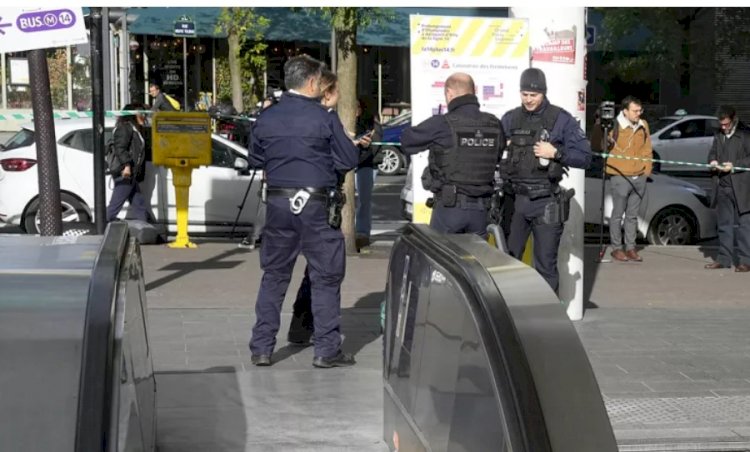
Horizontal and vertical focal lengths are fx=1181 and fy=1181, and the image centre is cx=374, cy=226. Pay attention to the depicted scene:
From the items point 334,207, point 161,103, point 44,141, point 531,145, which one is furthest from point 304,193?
point 161,103

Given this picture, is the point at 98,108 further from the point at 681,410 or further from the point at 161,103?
the point at 161,103

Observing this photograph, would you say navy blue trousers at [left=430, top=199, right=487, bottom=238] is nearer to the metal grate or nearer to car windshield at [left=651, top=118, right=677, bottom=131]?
the metal grate

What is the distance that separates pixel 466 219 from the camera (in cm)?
783

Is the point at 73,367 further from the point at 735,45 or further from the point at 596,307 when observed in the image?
the point at 735,45

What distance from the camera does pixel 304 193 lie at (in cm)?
716

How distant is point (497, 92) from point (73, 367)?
7073 mm

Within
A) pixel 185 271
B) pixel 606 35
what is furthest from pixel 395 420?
pixel 606 35

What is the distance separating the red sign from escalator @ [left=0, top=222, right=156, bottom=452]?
631 cm

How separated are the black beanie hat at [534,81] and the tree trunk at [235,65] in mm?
22059

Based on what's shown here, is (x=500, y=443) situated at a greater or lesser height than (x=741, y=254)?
greater

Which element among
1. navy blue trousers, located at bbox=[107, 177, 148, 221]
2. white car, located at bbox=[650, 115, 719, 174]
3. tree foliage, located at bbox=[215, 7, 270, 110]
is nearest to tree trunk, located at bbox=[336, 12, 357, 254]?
navy blue trousers, located at bbox=[107, 177, 148, 221]

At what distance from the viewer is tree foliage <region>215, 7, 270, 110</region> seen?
29.1m

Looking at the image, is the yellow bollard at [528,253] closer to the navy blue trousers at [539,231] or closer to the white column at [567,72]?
the white column at [567,72]

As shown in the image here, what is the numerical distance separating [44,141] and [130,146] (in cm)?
468
